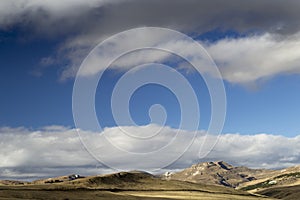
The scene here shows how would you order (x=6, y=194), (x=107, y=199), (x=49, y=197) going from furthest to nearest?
(x=107, y=199), (x=49, y=197), (x=6, y=194)

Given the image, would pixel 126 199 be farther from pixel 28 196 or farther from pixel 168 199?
pixel 28 196

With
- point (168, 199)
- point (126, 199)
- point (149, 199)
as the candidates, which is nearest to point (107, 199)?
Answer: point (126, 199)

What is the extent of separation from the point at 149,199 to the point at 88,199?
3038 cm

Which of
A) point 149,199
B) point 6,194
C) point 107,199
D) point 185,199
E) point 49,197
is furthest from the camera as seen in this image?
point 185,199

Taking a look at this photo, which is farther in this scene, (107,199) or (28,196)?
(107,199)

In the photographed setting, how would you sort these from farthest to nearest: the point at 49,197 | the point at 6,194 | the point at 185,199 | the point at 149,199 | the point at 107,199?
1. the point at 185,199
2. the point at 149,199
3. the point at 107,199
4. the point at 49,197
5. the point at 6,194

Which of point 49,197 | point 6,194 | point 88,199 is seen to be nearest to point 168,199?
point 88,199

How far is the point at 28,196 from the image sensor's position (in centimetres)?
14988

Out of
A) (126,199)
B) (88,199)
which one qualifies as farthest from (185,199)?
(88,199)

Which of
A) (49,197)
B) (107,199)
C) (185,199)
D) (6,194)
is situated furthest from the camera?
(185,199)

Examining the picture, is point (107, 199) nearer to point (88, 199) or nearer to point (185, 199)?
point (88, 199)

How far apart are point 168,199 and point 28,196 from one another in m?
65.6

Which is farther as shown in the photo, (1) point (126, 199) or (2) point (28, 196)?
(1) point (126, 199)

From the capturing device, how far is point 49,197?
15550 cm
